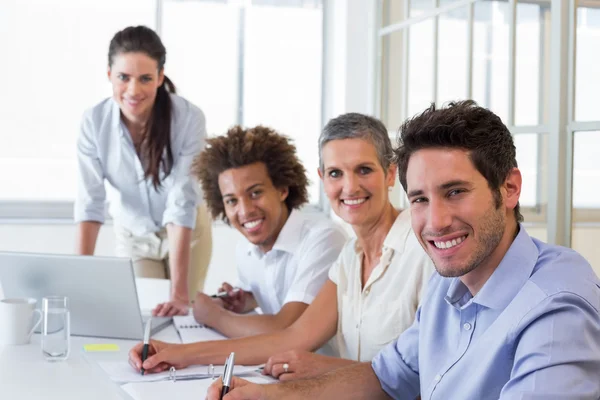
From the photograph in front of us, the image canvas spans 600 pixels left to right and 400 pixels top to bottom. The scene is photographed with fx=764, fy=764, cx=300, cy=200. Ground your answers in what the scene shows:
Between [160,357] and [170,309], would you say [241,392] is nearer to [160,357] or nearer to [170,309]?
[160,357]

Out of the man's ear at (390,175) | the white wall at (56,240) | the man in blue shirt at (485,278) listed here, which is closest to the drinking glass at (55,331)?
the man in blue shirt at (485,278)

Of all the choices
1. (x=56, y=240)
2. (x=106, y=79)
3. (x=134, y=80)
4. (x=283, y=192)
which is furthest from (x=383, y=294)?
(x=106, y=79)

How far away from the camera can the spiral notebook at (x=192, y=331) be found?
6.65 ft

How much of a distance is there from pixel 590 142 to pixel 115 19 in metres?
3.27

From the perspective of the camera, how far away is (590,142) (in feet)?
6.95

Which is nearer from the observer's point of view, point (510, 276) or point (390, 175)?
point (510, 276)

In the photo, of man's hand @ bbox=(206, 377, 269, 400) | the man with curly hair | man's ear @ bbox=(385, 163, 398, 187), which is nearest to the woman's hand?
man's hand @ bbox=(206, 377, 269, 400)

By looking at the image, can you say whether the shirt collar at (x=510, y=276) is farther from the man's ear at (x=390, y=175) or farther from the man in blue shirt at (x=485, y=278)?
the man's ear at (x=390, y=175)

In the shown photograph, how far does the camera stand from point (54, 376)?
164cm

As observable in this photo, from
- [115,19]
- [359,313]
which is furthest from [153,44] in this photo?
[115,19]

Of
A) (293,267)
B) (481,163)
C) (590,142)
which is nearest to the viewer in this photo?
(481,163)

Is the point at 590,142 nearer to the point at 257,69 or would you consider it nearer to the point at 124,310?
the point at 124,310

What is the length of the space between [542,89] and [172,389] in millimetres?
1453

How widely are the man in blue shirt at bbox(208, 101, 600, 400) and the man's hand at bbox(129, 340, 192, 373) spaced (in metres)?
0.34
